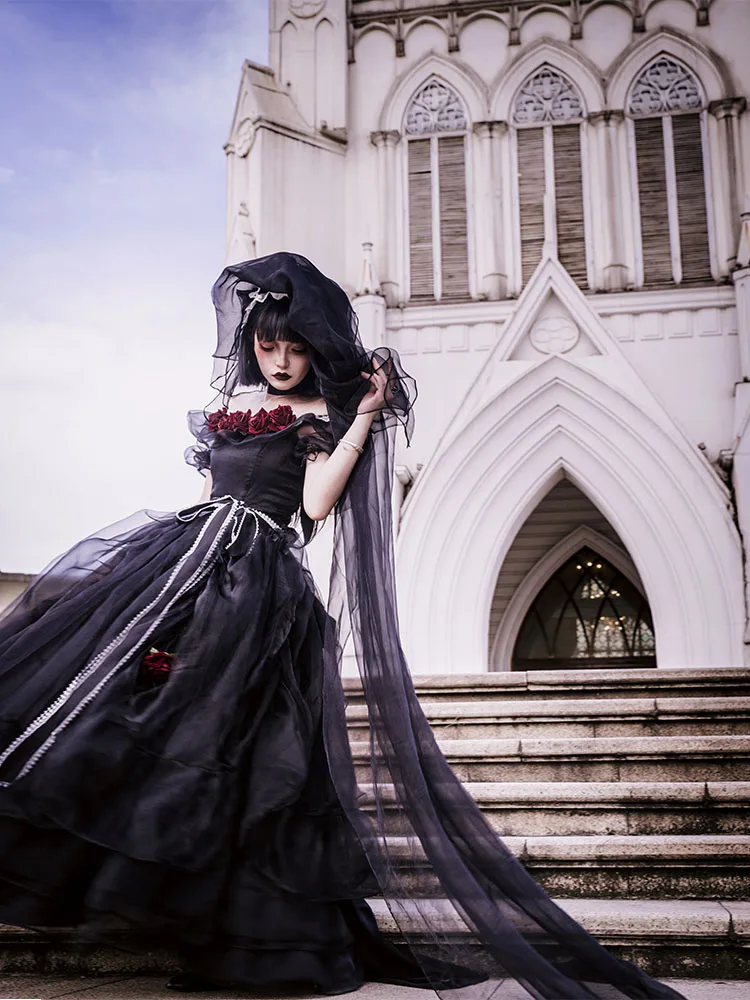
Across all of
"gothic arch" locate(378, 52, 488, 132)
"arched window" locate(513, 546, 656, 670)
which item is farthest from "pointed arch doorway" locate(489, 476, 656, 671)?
"gothic arch" locate(378, 52, 488, 132)

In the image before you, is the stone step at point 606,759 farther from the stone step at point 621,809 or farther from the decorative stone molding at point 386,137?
the decorative stone molding at point 386,137

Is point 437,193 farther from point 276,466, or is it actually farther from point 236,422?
point 276,466

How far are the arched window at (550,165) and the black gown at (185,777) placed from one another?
9503 millimetres

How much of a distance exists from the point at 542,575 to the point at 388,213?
15.1 feet

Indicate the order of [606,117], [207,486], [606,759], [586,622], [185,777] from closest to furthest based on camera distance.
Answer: [185,777] < [207,486] < [606,759] < [606,117] < [586,622]

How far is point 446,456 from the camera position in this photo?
10.6 metres

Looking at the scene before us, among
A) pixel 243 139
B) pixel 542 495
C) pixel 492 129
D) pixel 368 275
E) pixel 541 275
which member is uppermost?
pixel 492 129

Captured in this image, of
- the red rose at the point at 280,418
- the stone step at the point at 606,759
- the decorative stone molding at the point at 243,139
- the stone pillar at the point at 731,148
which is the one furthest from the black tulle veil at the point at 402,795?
the stone pillar at the point at 731,148

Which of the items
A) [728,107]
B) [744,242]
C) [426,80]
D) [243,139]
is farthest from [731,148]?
[243,139]

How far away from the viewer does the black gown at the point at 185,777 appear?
201cm

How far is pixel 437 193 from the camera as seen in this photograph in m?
11.6

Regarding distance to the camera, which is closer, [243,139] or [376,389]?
[376,389]

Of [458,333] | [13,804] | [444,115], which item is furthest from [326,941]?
[444,115]

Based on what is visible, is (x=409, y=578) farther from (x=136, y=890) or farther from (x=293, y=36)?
(x=136, y=890)
